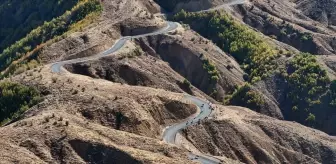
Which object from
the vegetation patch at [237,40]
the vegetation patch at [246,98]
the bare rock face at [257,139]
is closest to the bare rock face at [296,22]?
the vegetation patch at [237,40]

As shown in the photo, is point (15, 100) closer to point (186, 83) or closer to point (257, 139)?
point (257, 139)

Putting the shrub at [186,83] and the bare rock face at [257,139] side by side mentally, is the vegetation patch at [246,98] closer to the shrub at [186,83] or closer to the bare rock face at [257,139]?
the shrub at [186,83]

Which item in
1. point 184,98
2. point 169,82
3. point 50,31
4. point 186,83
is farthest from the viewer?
point 50,31

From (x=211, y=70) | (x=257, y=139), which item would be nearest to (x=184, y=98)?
(x=257, y=139)

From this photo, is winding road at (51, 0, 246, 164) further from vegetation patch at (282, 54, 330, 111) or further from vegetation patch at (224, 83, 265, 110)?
vegetation patch at (282, 54, 330, 111)

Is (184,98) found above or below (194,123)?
above

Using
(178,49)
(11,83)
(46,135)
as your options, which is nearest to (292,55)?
(178,49)

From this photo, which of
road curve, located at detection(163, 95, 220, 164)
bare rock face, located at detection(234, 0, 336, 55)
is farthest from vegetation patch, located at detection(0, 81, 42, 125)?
bare rock face, located at detection(234, 0, 336, 55)
